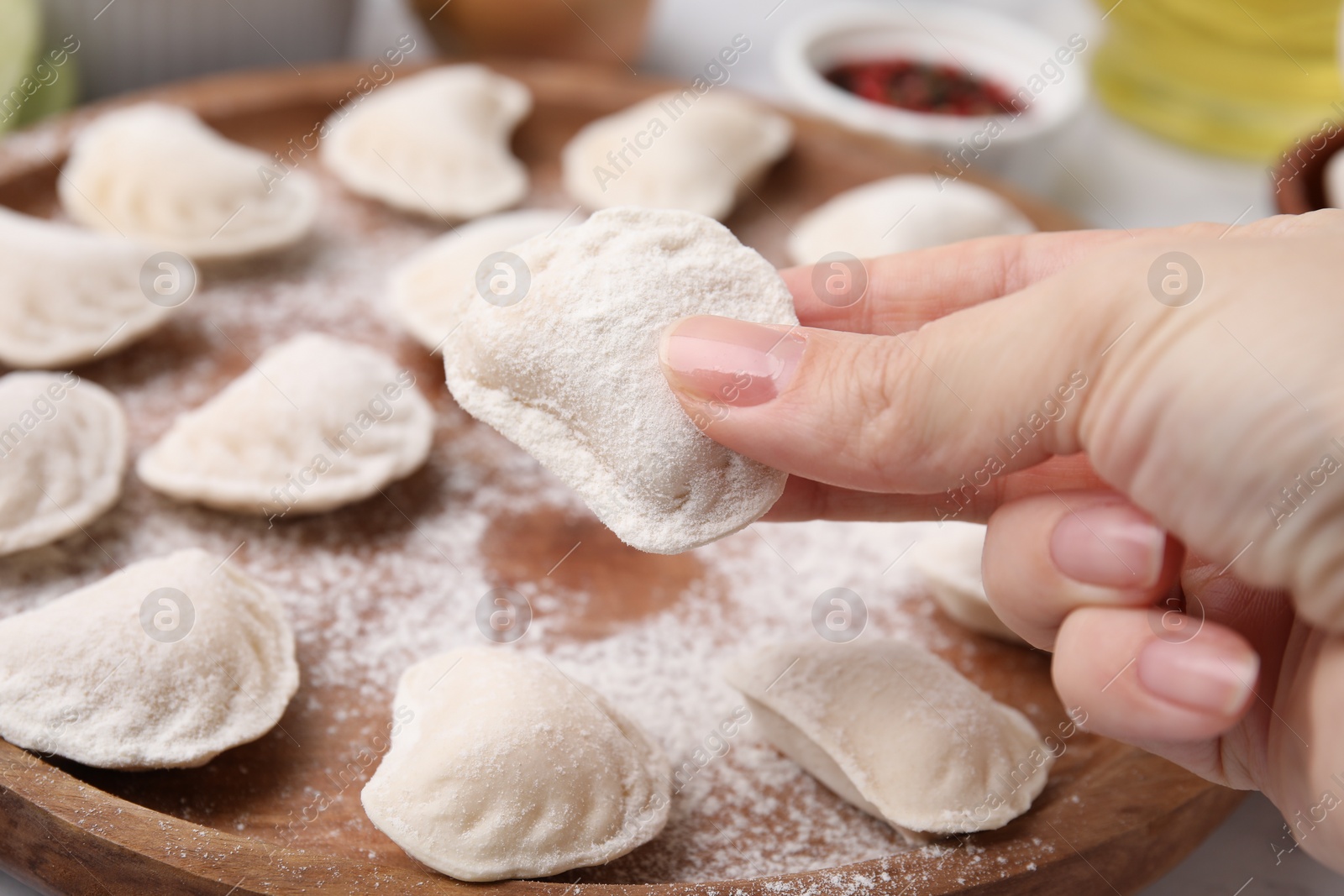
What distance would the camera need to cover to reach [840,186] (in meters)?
2.58

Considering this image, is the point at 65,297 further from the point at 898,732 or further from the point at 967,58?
the point at 967,58

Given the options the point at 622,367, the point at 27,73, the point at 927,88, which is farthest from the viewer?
the point at 927,88

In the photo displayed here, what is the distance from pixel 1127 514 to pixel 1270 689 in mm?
313

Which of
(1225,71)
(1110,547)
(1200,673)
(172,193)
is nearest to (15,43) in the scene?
(172,193)

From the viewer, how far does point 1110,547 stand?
3.75 feet

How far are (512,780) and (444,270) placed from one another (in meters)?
1.10

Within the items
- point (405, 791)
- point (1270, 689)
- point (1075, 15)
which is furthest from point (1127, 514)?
point (1075, 15)

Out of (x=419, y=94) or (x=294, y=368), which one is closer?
(x=294, y=368)

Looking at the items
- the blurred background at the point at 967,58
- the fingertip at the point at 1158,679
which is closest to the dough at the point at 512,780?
the fingertip at the point at 1158,679

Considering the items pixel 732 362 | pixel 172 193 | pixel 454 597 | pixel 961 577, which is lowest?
pixel 454 597

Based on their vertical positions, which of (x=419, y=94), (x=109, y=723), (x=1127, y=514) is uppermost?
(x=1127, y=514)

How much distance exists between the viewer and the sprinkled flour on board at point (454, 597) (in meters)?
1.40

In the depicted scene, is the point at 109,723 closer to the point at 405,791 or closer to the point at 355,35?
the point at 405,791

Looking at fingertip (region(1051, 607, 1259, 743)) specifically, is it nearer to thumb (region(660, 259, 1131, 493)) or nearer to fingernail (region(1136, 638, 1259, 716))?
fingernail (region(1136, 638, 1259, 716))
